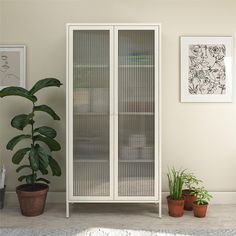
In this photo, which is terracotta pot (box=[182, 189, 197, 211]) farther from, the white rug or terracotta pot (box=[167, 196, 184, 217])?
the white rug

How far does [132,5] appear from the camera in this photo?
3.58 m

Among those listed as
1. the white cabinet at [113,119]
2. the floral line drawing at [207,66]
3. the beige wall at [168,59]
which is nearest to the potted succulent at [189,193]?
the beige wall at [168,59]

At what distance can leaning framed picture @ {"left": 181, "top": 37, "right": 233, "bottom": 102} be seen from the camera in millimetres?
3562

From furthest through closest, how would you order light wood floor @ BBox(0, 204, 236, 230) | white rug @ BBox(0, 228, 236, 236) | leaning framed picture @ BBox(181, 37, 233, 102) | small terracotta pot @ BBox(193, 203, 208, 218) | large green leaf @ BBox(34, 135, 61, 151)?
leaning framed picture @ BBox(181, 37, 233, 102) → large green leaf @ BBox(34, 135, 61, 151) → small terracotta pot @ BBox(193, 203, 208, 218) → light wood floor @ BBox(0, 204, 236, 230) → white rug @ BBox(0, 228, 236, 236)

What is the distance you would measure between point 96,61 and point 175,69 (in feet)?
3.21

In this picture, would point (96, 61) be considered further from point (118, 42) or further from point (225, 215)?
point (225, 215)

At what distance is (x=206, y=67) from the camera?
3.57m

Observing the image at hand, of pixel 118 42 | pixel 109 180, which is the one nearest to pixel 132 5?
pixel 118 42

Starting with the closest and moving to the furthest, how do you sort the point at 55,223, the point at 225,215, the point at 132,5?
the point at 55,223
the point at 225,215
the point at 132,5

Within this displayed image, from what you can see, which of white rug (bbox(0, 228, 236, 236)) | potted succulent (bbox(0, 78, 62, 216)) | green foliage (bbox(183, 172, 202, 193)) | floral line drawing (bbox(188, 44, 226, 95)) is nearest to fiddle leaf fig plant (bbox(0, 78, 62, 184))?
potted succulent (bbox(0, 78, 62, 216))

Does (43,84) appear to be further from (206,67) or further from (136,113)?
(206,67)

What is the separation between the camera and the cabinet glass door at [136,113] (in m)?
3.18

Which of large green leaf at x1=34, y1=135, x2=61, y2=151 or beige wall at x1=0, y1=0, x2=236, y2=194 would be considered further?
beige wall at x1=0, y1=0, x2=236, y2=194

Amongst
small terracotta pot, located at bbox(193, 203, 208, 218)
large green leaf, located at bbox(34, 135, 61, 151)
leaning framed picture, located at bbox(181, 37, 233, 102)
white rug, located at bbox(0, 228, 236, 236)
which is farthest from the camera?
leaning framed picture, located at bbox(181, 37, 233, 102)
